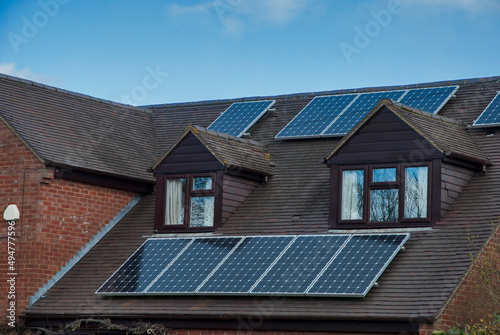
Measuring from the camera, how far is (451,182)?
20250mm

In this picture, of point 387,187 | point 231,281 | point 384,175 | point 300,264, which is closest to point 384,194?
point 387,187

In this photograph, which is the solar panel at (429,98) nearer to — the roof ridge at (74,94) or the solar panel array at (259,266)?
the solar panel array at (259,266)

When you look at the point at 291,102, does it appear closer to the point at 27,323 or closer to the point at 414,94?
the point at 414,94

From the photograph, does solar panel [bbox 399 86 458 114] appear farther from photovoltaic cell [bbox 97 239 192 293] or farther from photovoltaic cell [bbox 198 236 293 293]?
photovoltaic cell [bbox 97 239 192 293]

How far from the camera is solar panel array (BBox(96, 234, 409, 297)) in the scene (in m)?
18.5

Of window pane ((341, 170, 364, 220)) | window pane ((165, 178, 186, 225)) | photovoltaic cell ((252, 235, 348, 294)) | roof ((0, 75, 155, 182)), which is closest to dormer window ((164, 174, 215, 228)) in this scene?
window pane ((165, 178, 186, 225))

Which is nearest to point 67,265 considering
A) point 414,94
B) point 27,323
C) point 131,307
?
point 27,323

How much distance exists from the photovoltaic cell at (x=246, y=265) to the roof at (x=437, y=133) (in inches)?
94.2

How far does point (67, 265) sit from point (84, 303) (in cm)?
208

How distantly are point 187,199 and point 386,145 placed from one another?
4944 mm

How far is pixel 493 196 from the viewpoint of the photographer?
1984 centimetres

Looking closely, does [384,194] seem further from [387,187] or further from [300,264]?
[300,264]

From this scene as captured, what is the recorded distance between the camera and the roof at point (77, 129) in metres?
23.5

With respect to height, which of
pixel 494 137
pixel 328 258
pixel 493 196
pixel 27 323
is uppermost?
pixel 494 137
